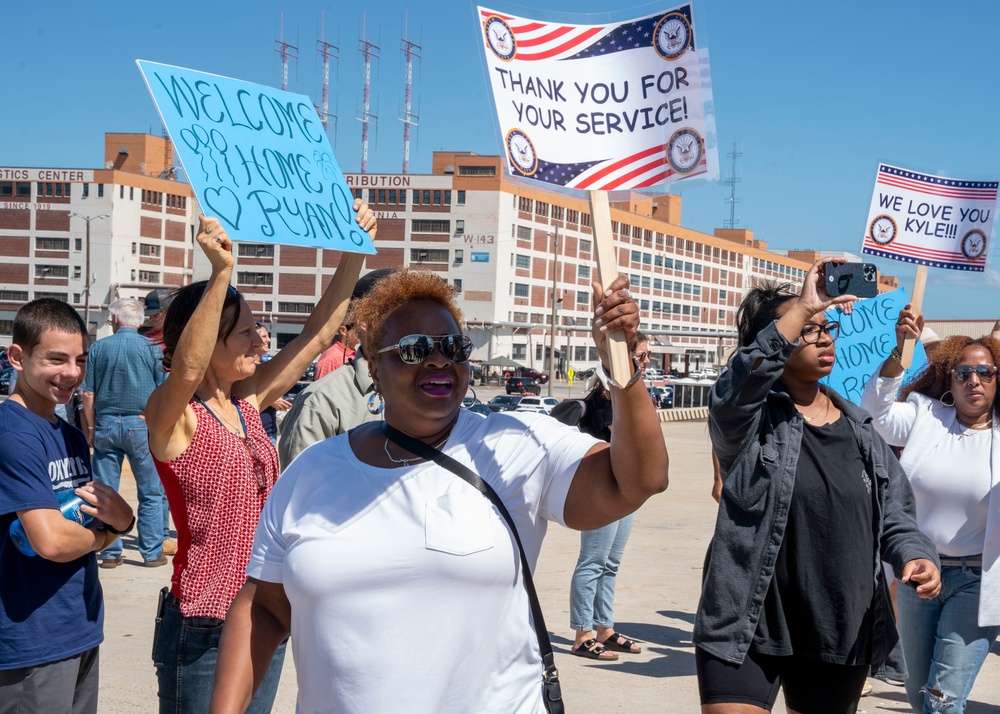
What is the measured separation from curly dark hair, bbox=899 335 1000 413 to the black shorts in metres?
1.71

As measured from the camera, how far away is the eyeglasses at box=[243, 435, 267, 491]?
333 centimetres

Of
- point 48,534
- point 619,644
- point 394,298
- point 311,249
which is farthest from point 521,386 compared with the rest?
point 394,298

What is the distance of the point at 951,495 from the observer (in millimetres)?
4516

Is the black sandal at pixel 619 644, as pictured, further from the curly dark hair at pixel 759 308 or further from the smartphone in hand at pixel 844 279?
the smartphone in hand at pixel 844 279

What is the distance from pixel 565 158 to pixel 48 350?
1.75 metres

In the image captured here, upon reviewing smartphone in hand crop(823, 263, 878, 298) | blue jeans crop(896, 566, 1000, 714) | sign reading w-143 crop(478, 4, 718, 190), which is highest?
sign reading w-143 crop(478, 4, 718, 190)

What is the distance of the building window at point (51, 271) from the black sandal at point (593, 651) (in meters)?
101

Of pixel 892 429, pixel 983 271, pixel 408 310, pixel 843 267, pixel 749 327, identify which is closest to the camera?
pixel 408 310

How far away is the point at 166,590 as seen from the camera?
3.27 metres

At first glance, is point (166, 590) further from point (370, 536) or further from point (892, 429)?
point (892, 429)

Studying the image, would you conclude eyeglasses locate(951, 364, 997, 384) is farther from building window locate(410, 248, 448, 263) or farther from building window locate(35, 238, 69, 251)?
building window locate(35, 238, 69, 251)

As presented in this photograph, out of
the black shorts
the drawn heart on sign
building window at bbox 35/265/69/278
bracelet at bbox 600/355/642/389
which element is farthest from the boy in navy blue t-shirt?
building window at bbox 35/265/69/278

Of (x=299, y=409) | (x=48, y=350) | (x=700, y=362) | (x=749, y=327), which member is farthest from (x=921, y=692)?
(x=700, y=362)

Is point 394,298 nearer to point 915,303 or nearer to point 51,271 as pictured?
Result: point 915,303
